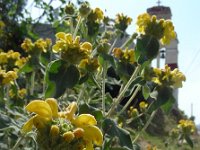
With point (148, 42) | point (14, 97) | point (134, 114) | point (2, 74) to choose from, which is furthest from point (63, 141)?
point (134, 114)

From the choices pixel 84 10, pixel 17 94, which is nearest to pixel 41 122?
pixel 84 10

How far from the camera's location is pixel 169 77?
151 centimetres

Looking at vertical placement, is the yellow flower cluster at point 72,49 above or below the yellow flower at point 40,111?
above

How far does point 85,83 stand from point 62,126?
65cm

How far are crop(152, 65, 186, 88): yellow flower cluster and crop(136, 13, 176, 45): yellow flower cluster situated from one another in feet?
0.33

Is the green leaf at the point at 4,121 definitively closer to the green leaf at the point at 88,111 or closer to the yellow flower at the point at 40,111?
the green leaf at the point at 88,111

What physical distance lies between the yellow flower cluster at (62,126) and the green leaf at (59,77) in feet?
0.97

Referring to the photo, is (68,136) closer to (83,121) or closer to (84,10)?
(83,121)

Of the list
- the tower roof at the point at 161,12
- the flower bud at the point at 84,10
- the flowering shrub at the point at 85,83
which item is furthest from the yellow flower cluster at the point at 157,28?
the tower roof at the point at 161,12

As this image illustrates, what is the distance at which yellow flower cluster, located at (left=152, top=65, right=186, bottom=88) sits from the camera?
1.49m

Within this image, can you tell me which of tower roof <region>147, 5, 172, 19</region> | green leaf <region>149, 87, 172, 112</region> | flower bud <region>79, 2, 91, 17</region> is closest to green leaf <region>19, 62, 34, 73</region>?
flower bud <region>79, 2, 91, 17</region>

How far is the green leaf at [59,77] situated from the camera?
1.16 m

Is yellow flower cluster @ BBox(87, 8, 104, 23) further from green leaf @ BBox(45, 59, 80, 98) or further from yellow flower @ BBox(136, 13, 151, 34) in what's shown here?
green leaf @ BBox(45, 59, 80, 98)

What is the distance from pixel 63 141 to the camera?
0.77 meters
